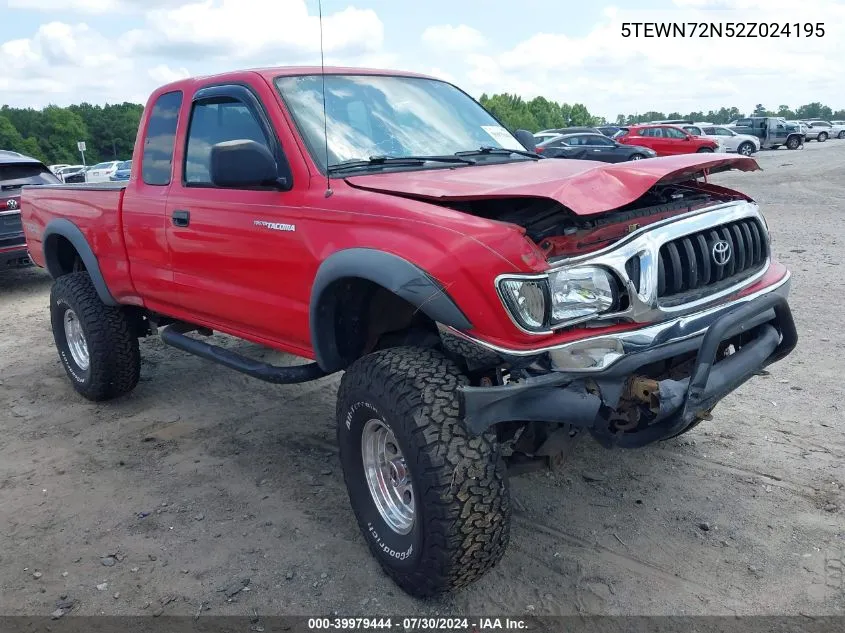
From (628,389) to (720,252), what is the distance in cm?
74

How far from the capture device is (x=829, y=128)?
53.8 metres

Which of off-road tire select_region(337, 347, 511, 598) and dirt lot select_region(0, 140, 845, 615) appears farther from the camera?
dirt lot select_region(0, 140, 845, 615)

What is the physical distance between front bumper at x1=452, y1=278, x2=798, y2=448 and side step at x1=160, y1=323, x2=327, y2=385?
4.23 ft

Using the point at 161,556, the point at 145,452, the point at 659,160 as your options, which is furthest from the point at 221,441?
the point at 659,160

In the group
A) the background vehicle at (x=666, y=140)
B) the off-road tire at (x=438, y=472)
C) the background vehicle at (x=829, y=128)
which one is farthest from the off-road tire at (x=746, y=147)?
the off-road tire at (x=438, y=472)

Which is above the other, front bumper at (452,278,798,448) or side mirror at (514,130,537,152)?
side mirror at (514,130,537,152)

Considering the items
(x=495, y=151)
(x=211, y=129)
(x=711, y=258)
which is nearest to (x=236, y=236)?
(x=211, y=129)

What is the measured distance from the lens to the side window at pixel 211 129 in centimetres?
391

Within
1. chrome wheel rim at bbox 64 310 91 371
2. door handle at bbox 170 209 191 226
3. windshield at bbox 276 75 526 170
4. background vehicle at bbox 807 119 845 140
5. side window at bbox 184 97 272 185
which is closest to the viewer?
windshield at bbox 276 75 526 170

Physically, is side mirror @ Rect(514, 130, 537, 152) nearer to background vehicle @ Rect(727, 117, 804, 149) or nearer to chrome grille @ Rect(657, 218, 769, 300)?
chrome grille @ Rect(657, 218, 769, 300)

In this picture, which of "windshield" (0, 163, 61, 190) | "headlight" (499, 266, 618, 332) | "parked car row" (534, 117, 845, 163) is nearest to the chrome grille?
"headlight" (499, 266, 618, 332)

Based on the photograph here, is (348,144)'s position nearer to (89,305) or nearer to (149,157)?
(149,157)

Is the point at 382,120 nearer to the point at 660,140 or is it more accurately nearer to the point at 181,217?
the point at 181,217

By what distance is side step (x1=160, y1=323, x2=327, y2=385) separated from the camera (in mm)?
3768
